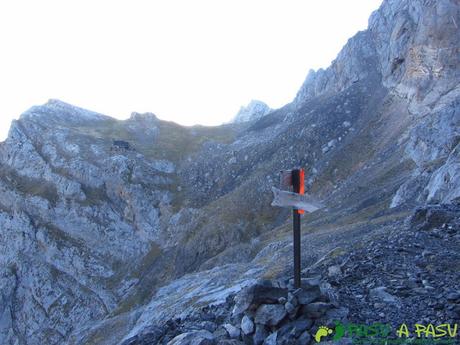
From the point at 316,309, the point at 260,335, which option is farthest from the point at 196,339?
the point at 316,309

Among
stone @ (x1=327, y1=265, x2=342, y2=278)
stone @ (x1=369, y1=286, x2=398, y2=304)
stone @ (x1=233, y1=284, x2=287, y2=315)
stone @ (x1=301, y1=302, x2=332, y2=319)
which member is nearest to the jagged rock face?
stone @ (x1=327, y1=265, x2=342, y2=278)

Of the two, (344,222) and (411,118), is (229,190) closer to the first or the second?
(411,118)

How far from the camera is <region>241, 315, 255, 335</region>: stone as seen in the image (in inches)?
394

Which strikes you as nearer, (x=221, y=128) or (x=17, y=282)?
(x=17, y=282)

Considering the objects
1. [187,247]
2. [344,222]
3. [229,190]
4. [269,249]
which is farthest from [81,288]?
[344,222]

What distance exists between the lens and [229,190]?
6178 cm

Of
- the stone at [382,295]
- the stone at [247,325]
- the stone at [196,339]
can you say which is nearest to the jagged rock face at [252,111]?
the stone at [382,295]

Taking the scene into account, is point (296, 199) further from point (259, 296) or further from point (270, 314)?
point (270, 314)

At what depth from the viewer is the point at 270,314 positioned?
9812mm

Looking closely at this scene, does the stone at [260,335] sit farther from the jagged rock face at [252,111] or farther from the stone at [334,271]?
the jagged rock face at [252,111]

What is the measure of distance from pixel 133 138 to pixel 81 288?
1366 inches

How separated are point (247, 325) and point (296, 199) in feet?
11.1

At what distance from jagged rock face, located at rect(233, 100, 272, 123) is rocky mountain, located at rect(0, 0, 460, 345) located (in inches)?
2037

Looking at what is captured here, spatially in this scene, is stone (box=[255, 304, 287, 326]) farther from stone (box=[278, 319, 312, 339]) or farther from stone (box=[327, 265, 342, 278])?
stone (box=[327, 265, 342, 278])
